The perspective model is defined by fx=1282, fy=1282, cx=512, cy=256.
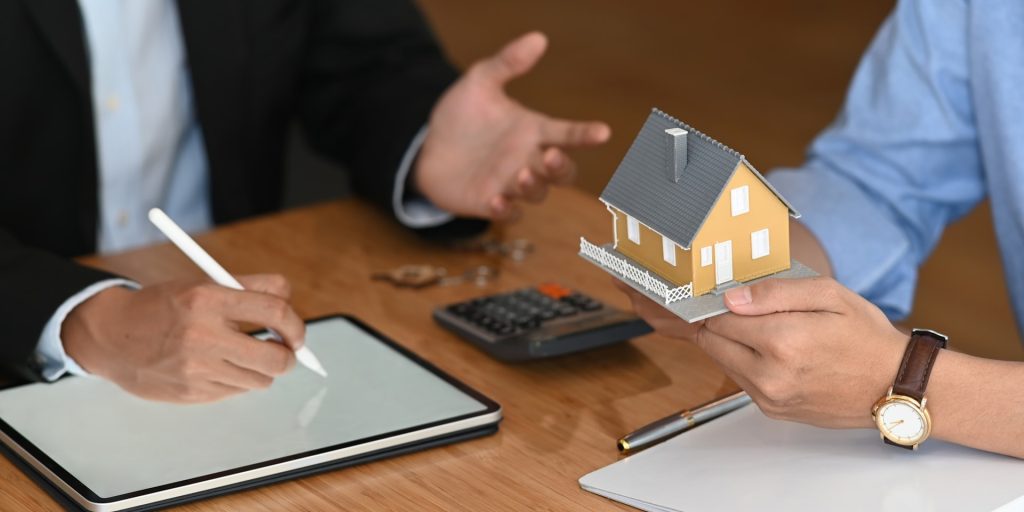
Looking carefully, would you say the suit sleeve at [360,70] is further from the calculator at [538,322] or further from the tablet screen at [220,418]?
the tablet screen at [220,418]

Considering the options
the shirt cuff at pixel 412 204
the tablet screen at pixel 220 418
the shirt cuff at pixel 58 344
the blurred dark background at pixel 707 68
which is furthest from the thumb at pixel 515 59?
the blurred dark background at pixel 707 68

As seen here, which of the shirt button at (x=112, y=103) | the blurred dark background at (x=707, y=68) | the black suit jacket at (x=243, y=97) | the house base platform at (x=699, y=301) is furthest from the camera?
the blurred dark background at (x=707, y=68)

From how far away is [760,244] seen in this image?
0.93 meters

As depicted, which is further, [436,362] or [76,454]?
[436,362]

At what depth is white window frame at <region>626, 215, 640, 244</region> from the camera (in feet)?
3.16

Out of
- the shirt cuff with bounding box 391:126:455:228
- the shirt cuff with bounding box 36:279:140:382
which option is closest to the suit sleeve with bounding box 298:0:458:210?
the shirt cuff with bounding box 391:126:455:228

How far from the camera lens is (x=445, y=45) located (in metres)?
4.66

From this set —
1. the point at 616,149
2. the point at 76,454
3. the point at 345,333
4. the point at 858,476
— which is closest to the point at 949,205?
the point at 858,476

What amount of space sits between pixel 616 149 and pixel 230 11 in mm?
2184

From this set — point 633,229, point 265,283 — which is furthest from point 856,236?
point 265,283

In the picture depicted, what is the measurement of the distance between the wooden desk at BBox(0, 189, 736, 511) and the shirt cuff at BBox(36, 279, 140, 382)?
4.7 inches

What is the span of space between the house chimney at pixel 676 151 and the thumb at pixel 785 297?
0.30ft

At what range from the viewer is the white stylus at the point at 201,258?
100cm

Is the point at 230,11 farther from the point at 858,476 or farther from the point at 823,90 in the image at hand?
the point at 823,90
